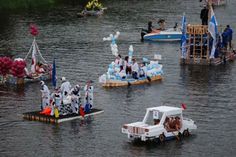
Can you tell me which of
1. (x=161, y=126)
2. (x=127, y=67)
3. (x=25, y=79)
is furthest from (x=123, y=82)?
(x=161, y=126)

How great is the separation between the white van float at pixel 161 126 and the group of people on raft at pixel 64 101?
15.1 ft

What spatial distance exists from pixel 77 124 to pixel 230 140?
25.3 feet

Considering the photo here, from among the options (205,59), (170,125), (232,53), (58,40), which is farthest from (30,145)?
(58,40)

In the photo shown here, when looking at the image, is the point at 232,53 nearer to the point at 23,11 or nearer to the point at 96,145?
the point at 96,145

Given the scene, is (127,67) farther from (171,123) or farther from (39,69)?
(171,123)

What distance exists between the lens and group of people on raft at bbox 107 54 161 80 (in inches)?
1943

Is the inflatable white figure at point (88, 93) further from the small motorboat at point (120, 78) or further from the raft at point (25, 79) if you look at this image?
the raft at point (25, 79)

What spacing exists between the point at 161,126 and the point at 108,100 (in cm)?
1034

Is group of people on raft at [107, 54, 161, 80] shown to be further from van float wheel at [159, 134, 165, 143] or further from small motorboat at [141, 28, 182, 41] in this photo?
small motorboat at [141, 28, 182, 41]

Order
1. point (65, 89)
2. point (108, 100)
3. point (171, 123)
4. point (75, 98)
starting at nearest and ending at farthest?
1. point (171, 123)
2. point (75, 98)
3. point (65, 89)
4. point (108, 100)

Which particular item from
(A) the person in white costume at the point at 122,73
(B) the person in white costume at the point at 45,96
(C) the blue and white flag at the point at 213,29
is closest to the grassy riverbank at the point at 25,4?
(C) the blue and white flag at the point at 213,29

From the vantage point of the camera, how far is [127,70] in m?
49.8

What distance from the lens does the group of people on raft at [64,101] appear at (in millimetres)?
39062

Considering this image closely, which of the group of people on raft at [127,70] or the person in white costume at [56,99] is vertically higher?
the group of people on raft at [127,70]
